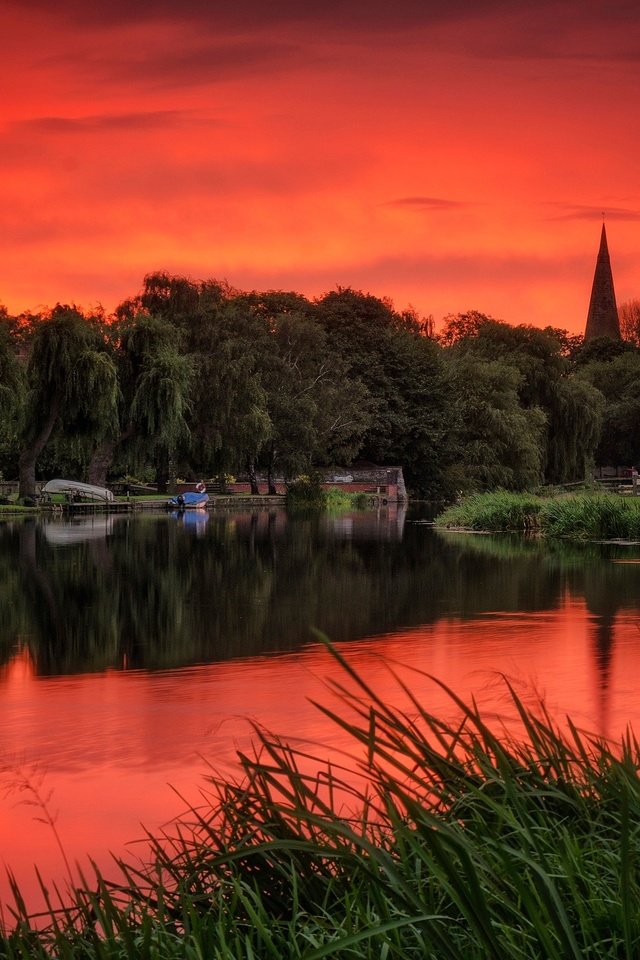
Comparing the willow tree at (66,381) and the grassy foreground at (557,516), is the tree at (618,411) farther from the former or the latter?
the grassy foreground at (557,516)

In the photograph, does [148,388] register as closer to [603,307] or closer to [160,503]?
[160,503]

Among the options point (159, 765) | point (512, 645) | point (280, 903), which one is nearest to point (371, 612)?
point (512, 645)

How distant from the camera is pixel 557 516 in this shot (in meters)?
35.5

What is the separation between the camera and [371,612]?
18.1 m

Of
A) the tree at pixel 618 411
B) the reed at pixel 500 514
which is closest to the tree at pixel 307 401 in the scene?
the reed at pixel 500 514

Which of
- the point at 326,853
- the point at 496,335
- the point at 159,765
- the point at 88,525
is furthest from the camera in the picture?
the point at 496,335

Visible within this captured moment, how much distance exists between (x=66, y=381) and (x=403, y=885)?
46.9m

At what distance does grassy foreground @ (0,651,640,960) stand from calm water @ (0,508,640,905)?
333mm

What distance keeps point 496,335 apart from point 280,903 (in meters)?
85.3

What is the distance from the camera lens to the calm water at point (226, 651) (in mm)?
7898

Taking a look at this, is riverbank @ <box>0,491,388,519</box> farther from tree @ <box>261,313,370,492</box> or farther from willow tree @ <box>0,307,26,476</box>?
willow tree @ <box>0,307,26,476</box>

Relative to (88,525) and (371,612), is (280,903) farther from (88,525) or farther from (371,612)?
(88,525)

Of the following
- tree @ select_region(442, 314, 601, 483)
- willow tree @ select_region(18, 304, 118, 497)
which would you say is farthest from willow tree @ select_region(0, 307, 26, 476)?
tree @ select_region(442, 314, 601, 483)

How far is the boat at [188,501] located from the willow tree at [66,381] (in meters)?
7.50
